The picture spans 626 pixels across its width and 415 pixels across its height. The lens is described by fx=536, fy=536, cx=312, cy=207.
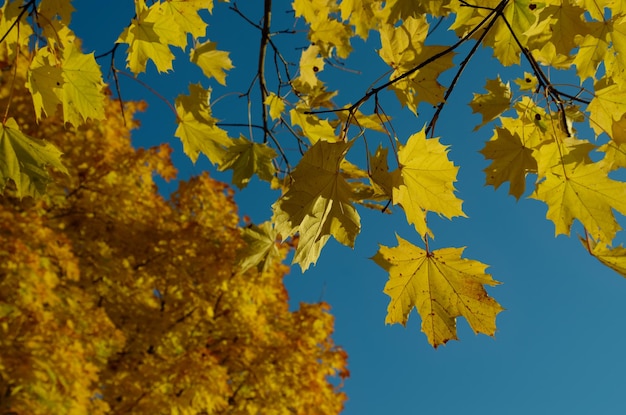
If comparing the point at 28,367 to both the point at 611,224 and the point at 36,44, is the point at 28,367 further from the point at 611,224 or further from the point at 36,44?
Answer: the point at 611,224

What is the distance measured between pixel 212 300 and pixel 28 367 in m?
3.36

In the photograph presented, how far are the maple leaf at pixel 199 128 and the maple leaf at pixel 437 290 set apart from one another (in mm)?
1179

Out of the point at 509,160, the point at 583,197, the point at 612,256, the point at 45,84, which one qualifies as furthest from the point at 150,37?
the point at 612,256

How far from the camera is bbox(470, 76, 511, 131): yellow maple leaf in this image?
1905 millimetres

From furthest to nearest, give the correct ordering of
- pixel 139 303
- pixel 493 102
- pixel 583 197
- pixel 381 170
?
pixel 139 303, pixel 493 102, pixel 583 197, pixel 381 170

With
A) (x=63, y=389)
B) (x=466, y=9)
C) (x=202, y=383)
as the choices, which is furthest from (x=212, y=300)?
(x=466, y=9)

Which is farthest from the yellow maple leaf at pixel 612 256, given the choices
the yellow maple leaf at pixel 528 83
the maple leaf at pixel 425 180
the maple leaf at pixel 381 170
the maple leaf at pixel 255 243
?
the maple leaf at pixel 255 243

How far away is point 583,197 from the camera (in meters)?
1.53

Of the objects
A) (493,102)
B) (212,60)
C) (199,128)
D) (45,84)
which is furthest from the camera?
(212,60)

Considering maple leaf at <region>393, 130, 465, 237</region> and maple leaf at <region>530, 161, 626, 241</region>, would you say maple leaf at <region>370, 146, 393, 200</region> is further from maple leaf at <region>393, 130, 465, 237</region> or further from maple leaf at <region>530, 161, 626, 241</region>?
maple leaf at <region>530, 161, 626, 241</region>

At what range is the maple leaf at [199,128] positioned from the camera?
96.7 inches

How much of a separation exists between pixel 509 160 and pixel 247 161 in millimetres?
1248

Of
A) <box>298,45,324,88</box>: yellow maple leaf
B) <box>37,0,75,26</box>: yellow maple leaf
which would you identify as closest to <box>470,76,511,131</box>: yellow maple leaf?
<box>298,45,324,88</box>: yellow maple leaf

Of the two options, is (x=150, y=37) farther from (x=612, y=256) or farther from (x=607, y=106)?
(x=612, y=256)
